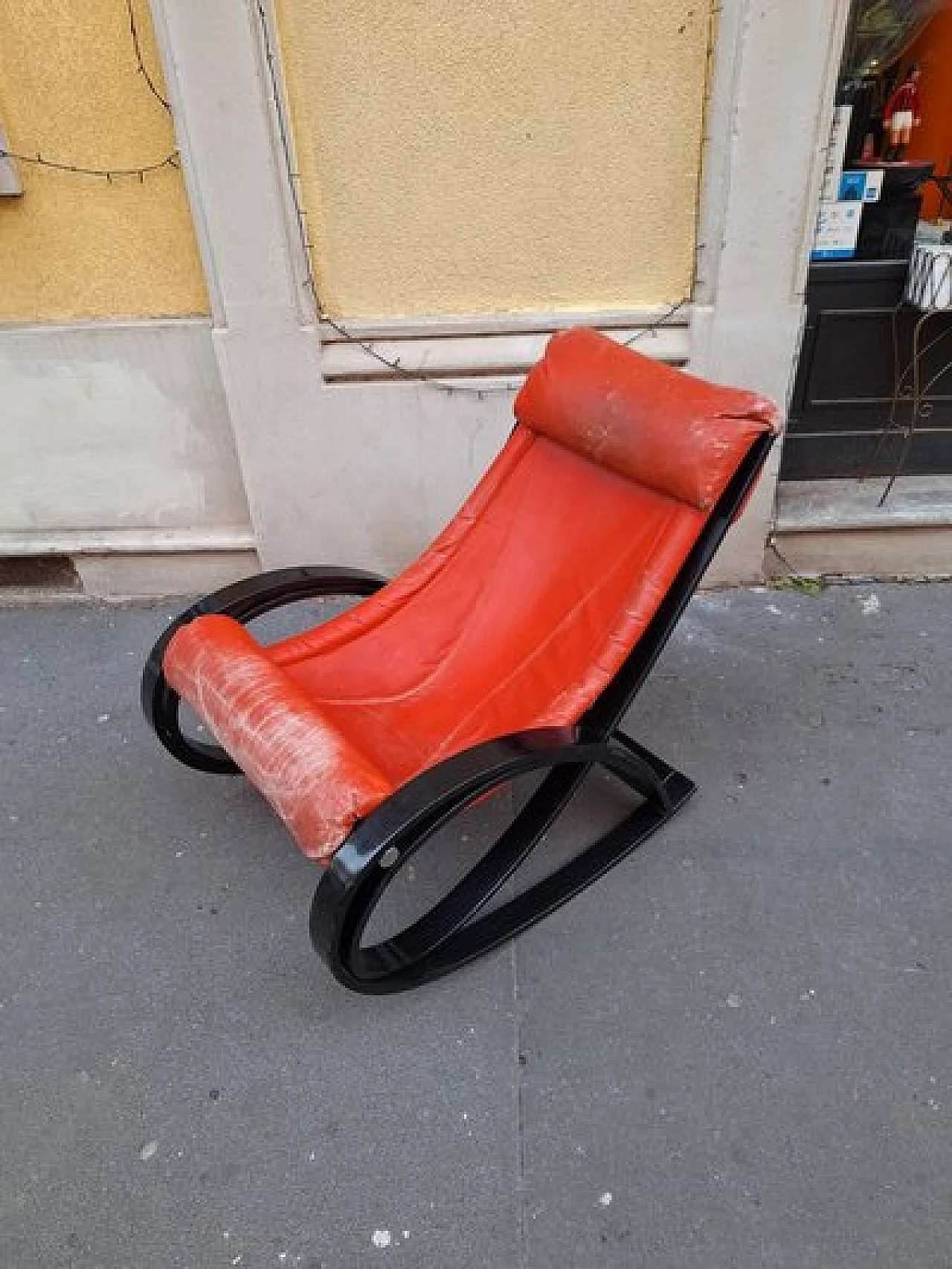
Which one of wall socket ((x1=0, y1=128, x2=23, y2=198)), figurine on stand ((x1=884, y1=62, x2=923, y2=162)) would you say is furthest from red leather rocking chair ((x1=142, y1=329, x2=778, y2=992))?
figurine on stand ((x1=884, y1=62, x2=923, y2=162))

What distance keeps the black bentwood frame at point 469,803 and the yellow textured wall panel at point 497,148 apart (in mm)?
1113

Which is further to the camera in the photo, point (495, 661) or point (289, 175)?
point (289, 175)

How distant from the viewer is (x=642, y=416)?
1.86m

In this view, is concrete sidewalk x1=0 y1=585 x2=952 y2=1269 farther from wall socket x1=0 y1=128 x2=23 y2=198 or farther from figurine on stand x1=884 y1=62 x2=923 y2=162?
figurine on stand x1=884 y1=62 x2=923 y2=162

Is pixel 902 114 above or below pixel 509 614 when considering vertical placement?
above

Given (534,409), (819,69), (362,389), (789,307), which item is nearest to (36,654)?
(362,389)

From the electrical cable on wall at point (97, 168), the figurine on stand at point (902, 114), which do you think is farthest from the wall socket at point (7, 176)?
the figurine on stand at point (902, 114)

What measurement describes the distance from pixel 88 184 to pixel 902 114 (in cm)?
270

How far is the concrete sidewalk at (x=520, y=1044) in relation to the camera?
1.41 meters

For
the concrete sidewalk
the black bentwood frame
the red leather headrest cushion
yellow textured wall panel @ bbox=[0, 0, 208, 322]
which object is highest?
yellow textured wall panel @ bbox=[0, 0, 208, 322]

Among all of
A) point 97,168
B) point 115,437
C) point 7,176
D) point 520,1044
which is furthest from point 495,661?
point 7,176

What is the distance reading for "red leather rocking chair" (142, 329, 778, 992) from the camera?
59.2 inches

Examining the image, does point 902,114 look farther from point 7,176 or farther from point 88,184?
point 7,176

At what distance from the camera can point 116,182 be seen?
2562 millimetres
